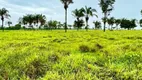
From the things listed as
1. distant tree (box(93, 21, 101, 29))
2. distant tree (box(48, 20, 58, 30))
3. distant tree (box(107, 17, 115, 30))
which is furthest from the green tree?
distant tree (box(48, 20, 58, 30))

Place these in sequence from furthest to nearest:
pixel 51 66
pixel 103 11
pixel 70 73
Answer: pixel 103 11, pixel 51 66, pixel 70 73

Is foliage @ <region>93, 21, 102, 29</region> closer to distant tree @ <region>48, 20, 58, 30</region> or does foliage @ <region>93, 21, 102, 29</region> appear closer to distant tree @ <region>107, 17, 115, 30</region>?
distant tree @ <region>107, 17, 115, 30</region>

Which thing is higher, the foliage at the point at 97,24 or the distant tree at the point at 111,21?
the distant tree at the point at 111,21

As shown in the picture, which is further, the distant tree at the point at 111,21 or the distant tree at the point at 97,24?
the distant tree at the point at 97,24

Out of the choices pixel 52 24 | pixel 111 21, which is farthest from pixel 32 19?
pixel 111 21

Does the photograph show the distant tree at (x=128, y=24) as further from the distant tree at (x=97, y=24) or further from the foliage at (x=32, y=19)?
the foliage at (x=32, y=19)

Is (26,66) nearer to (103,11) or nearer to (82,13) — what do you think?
(103,11)

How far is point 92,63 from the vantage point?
1072 centimetres

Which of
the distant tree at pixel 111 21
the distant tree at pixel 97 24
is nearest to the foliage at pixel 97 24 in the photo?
the distant tree at pixel 97 24

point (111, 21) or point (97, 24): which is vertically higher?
point (111, 21)

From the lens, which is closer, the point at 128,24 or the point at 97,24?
the point at 128,24

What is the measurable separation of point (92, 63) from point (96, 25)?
143 m

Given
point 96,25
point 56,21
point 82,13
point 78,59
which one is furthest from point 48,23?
point 78,59

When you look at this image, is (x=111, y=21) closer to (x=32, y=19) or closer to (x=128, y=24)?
(x=128, y=24)
